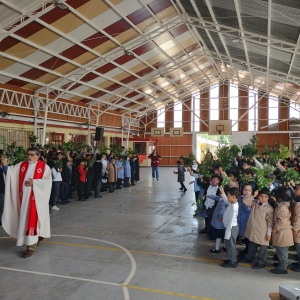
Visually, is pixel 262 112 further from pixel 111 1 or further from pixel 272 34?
pixel 111 1

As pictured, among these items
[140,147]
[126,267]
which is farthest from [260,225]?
[140,147]

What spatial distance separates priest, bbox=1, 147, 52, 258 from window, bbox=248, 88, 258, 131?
72.1 ft

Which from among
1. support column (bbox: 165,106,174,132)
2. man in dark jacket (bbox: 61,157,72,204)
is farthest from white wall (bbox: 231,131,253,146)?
man in dark jacket (bbox: 61,157,72,204)

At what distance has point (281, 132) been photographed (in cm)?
2412

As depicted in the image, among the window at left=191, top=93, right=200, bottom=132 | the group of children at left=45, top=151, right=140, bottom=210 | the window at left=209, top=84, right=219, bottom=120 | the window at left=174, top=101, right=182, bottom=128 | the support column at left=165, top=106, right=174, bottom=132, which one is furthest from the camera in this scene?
the support column at left=165, top=106, right=174, bottom=132

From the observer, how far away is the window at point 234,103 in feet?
81.7

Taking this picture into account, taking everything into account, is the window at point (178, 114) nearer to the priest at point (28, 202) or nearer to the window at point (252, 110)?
the window at point (252, 110)

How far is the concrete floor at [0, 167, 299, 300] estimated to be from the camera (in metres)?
3.59

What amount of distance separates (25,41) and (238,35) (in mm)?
7904

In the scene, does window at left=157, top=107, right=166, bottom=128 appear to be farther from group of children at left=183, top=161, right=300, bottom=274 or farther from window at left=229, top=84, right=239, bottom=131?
group of children at left=183, top=161, right=300, bottom=274

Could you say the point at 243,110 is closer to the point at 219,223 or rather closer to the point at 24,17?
the point at 24,17

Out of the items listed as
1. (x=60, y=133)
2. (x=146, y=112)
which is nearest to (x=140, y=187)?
(x=60, y=133)

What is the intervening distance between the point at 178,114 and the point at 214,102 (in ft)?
10.3

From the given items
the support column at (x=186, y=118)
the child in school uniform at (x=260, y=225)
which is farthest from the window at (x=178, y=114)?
the child in school uniform at (x=260, y=225)
